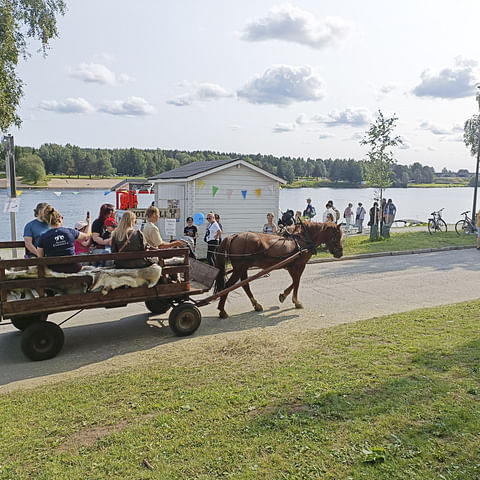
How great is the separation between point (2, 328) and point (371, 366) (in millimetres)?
6320

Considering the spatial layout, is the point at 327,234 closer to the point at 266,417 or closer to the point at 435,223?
the point at 266,417

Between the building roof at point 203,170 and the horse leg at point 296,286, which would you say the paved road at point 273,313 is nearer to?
the horse leg at point 296,286

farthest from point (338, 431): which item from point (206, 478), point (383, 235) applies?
point (383, 235)

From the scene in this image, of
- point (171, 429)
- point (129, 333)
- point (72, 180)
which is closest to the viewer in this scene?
point (171, 429)

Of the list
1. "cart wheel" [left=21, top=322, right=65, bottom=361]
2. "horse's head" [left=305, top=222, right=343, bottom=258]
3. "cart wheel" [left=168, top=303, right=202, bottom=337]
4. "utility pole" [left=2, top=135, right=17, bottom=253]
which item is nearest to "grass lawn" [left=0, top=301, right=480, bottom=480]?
"cart wheel" [left=168, top=303, right=202, bottom=337]

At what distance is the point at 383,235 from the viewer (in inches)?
864

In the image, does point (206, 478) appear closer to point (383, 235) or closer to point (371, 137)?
point (383, 235)

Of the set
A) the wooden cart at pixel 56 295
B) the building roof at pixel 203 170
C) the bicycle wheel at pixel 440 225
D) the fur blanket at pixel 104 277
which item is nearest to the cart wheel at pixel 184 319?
the wooden cart at pixel 56 295

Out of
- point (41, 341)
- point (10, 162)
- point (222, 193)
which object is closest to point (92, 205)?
point (222, 193)

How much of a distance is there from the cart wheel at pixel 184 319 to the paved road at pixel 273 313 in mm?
163

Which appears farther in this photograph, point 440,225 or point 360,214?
point 360,214

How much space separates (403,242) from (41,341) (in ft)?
56.5

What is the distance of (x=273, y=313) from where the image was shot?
9.10m

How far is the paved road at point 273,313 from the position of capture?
262 inches
